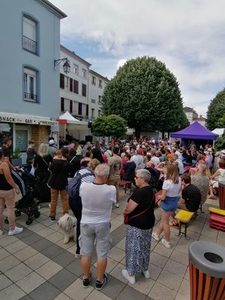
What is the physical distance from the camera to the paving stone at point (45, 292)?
3.09m

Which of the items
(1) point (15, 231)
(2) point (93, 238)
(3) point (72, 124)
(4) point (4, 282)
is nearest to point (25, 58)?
(3) point (72, 124)

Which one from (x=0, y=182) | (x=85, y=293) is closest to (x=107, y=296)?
(x=85, y=293)

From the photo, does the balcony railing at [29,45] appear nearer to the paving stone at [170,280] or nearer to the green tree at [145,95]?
the green tree at [145,95]

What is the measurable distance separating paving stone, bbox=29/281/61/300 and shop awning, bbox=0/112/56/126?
8.87m

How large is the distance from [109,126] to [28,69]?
8289mm

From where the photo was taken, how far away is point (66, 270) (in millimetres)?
3658

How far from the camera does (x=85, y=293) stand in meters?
3.17

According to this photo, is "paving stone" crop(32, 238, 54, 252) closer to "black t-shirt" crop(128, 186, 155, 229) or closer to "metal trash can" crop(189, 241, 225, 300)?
"black t-shirt" crop(128, 186, 155, 229)

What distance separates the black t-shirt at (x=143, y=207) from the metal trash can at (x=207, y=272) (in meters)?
0.73

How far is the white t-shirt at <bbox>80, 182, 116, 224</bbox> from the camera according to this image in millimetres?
2998

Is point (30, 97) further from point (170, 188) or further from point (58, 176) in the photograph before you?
point (170, 188)

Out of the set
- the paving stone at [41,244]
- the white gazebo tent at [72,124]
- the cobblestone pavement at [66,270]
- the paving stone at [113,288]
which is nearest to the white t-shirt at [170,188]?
the cobblestone pavement at [66,270]

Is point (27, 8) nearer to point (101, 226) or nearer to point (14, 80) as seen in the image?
point (14, 80)

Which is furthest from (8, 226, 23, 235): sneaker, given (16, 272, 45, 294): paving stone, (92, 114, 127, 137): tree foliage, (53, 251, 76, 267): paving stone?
(92, 114, 127, 137): tree foliage
